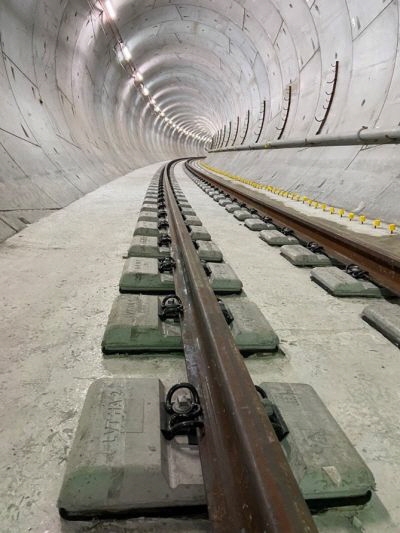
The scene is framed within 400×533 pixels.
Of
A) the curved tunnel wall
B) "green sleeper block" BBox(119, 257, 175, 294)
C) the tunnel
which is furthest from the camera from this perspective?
the curved tunnel wall

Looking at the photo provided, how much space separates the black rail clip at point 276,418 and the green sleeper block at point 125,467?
0.27 metres

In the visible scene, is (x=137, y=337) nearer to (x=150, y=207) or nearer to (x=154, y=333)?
(x=154, y=333)

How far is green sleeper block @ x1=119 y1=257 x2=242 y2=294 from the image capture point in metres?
2.40

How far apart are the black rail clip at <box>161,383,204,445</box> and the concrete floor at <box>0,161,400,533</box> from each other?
0.25 metres

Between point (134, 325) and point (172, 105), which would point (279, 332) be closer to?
point (134, 325)

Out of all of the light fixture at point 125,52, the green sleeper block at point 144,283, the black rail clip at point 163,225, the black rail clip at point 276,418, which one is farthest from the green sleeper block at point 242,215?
the light fixture at point 125,52

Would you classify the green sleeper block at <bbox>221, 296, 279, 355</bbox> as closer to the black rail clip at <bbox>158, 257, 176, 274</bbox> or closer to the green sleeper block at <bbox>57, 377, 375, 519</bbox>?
the green sleeper block at <bbox>57, 377, 375, 519</bbox>

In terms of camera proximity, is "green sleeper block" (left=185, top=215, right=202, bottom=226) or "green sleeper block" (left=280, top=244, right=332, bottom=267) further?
"green sleeper block" (left=185, top=215, right=202, bottom=226)

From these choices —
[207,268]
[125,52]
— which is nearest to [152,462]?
[207,268]

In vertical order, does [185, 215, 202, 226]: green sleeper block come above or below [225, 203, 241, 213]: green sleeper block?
above

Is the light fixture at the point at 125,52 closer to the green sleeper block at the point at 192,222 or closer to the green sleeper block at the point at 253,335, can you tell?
the green sleeper block at the point at 192,222

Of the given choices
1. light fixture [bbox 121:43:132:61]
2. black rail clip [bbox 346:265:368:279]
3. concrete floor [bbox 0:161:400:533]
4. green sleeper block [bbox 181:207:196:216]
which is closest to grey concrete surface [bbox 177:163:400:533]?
concrete floor [bbox 0:161:400:533]

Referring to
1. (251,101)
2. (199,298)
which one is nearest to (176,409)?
(199,298)

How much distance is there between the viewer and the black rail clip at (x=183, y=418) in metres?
1.14
